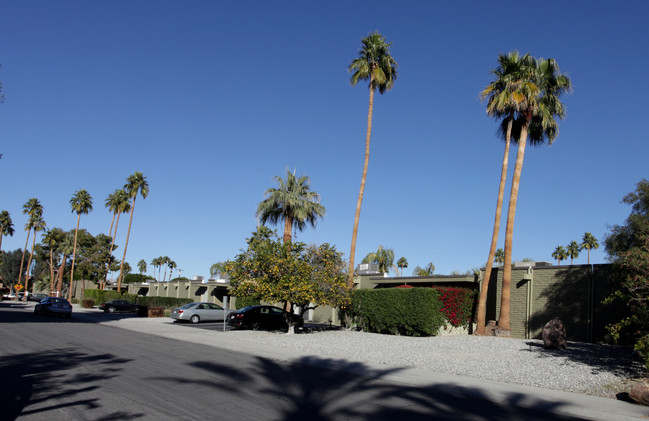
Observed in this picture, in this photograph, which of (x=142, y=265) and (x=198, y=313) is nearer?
(x=198, y=313)

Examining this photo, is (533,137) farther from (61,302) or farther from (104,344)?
(61,302)

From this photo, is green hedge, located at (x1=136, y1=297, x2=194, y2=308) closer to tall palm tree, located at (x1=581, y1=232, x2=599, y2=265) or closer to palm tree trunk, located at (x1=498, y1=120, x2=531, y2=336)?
palm tree trunk, located at (x1=498, y1=120, x2=531, y2=336)

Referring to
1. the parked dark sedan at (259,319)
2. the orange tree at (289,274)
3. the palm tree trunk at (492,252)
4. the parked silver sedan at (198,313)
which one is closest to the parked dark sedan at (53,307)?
the parked silver sedan at (198,313)

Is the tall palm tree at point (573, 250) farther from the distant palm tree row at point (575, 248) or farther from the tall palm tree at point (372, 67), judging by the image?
the tall palm tree at point (372, 67)

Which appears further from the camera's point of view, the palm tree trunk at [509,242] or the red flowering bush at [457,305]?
the red flowering bush at [457,305]

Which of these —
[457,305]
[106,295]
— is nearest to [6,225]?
[106,295]

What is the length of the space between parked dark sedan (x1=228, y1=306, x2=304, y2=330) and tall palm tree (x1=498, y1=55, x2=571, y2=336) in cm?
1049

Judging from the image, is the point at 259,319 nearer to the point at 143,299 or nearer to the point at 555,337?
the point at 555,337

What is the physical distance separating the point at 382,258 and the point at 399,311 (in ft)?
169

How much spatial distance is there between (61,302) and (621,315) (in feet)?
114

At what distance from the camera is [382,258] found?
248ft

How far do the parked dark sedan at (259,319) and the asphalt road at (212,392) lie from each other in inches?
470

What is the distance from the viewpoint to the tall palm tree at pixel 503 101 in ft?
Result: 78.8

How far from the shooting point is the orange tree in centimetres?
2367
